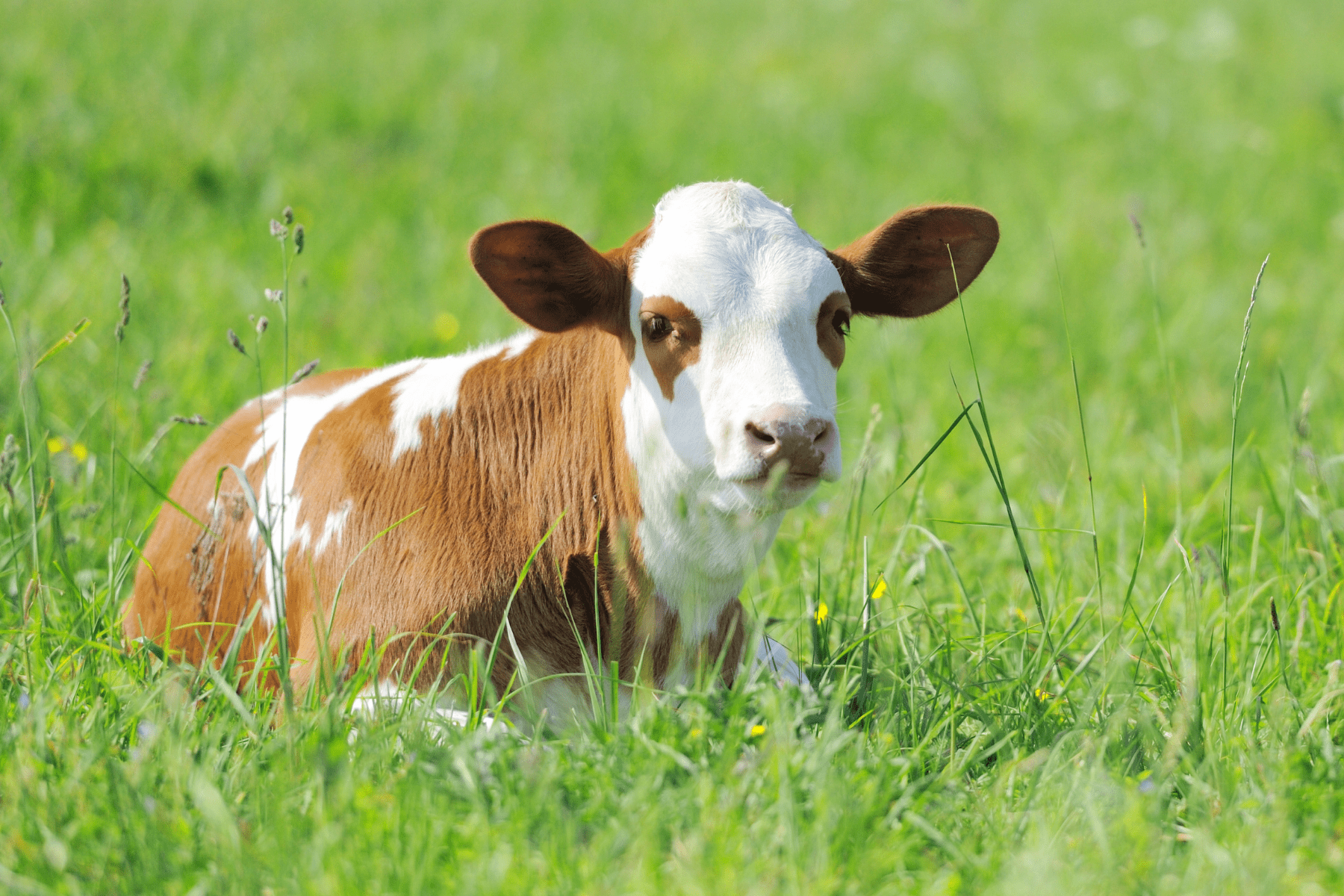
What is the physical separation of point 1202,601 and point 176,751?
2924 millimetres

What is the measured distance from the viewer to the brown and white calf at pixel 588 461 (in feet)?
9.23

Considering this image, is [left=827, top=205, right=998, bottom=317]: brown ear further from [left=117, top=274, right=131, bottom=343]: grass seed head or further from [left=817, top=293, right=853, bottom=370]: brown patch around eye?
[left=117, top=274, right=131, bottom=343]: grass seed head

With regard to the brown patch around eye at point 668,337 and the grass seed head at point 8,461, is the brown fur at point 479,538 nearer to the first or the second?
the brown patch around eye at point 668,337

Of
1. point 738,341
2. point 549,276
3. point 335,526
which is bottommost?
point 335,526

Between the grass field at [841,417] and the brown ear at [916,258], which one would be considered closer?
the grass field at [841,417]

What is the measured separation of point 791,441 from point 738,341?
332 millimetres

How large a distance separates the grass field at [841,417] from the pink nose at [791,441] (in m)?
0.49

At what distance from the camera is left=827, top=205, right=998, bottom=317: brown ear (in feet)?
10.7

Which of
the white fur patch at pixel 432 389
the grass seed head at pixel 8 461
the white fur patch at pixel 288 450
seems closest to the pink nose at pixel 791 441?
the white fur patch at pixel 432 389

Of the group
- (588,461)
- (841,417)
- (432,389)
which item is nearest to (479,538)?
(588,461)

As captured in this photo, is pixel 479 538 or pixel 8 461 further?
pixel 479 538

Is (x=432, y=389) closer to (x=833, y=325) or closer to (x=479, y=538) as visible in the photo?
(x=479, y=538)

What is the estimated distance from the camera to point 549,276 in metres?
2.99

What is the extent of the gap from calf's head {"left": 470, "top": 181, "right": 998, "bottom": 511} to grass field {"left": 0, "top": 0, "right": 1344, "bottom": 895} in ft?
1.30
